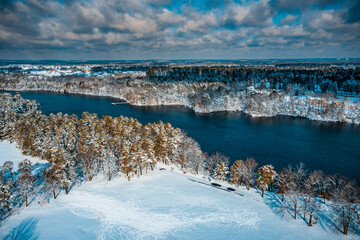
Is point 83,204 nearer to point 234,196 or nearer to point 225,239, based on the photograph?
point 225,239

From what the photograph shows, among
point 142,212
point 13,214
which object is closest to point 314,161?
point 142,212

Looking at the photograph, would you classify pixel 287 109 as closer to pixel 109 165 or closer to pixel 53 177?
pixel 109 165

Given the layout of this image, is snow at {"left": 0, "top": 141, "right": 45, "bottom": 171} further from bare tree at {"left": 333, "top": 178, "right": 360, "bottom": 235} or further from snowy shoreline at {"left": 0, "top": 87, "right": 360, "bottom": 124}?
snowy shoreline at {"left": 0, "top": 87, "right": 360, "bottom": 124}

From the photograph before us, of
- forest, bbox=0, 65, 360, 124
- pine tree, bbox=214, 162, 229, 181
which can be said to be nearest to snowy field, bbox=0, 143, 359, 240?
pine tree, bbox=214, 162, 229, 181

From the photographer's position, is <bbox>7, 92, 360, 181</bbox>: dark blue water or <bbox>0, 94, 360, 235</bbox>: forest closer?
<bbox>0, 94, 360, 235</bbox>: forest

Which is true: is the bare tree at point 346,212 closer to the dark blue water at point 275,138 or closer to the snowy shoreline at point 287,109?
the dark blue water at point 275,138
